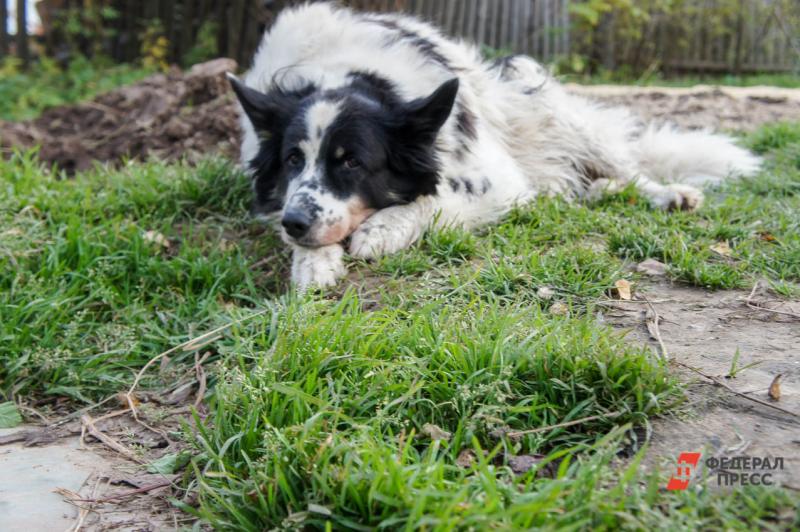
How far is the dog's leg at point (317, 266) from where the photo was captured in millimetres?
3213

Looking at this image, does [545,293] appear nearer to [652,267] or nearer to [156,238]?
[652,267]

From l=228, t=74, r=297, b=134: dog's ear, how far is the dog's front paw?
81.0 inches

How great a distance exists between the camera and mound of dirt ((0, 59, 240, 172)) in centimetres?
536

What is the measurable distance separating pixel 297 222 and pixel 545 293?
3.64ft

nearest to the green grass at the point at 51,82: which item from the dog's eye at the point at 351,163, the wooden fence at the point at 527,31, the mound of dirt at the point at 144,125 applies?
the wooden fence at the point at 527,31

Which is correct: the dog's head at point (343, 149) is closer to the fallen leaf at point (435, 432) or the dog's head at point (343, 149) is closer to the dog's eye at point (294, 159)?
the dog's eye at point (294, 159)

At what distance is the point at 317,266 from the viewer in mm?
3291

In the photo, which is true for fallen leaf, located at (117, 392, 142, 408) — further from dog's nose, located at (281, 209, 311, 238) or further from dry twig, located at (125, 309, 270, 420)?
dog's nose, located at (281, 209, 311, 238)

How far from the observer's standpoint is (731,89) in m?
8.28

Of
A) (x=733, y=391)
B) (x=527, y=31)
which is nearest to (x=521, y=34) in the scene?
(x=527, y=31)

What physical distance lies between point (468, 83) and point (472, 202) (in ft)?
2.87

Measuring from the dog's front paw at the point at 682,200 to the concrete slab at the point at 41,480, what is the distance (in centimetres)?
307

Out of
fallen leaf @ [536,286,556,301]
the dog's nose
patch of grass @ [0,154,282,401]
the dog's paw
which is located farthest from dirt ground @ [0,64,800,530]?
the dog's paw

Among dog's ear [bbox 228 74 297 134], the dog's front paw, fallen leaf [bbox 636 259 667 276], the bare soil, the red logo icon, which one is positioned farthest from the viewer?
the dog's front paw
